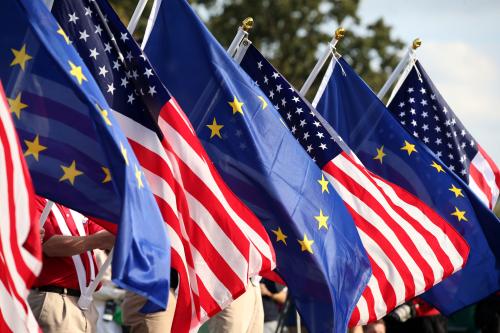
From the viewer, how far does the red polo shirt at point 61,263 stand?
786cm

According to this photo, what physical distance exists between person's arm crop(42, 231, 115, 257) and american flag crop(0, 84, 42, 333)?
178 cm

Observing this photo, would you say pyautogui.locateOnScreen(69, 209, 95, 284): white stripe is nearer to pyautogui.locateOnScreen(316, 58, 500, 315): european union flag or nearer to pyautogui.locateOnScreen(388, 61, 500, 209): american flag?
pyautogui.locateOnScreen(316, 58, 500, 315): european union flag

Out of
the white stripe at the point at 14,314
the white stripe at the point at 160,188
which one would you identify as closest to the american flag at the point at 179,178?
the white stripe at the point at 160,188

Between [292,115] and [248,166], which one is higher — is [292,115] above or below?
above

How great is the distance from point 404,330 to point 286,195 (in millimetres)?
5983

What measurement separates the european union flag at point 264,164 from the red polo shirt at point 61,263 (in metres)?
1.11

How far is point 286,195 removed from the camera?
8438 millimetres

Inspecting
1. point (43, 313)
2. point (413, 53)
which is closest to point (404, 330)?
point (413, 53)

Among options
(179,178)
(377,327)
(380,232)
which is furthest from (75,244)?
(377,327)

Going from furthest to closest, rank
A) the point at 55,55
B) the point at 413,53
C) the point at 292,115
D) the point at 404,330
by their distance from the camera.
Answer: the point at 404,330 < the point at 413,53 < the point at 292,115 < the point at 55,55

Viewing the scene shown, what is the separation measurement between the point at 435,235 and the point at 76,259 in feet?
12.0

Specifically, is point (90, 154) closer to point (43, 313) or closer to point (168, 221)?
point (168, 221)

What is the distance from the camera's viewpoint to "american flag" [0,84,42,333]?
541 centimetres

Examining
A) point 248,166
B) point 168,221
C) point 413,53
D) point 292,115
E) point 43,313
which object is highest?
point 413,53
